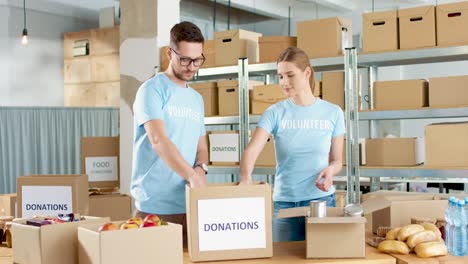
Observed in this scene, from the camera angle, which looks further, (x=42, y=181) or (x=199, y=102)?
(x=42, y=181)

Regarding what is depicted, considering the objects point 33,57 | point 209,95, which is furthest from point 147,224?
point 33,57

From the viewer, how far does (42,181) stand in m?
2.87

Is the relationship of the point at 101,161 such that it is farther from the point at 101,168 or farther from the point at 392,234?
the point at 392,234

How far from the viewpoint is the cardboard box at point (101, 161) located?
15.0 ft

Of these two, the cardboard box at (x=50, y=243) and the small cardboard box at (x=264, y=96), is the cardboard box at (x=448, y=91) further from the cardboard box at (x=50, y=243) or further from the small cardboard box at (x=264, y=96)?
the cardboard box at (x=50, y=243)

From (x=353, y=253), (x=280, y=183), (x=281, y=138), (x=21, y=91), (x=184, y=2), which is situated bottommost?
(x=353, y=253)

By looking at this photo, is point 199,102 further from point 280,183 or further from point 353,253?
point 353,253

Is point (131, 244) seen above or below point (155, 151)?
below

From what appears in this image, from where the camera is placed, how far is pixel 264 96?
181 inches

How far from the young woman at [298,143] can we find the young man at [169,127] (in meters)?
0.29

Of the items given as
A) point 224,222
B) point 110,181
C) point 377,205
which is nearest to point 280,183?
point 377,205

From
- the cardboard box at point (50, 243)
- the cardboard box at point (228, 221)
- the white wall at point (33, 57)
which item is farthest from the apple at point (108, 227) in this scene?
the white wall at point (33, 57)

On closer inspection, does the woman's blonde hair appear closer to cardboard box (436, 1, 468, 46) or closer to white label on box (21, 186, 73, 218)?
white label on box (21, 186, 73, 218)

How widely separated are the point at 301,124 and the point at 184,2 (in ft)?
22.7
